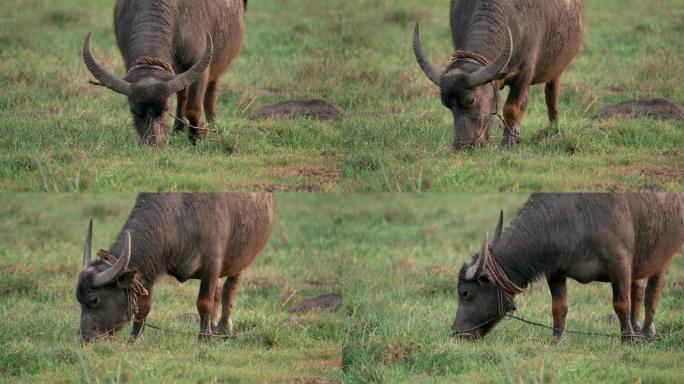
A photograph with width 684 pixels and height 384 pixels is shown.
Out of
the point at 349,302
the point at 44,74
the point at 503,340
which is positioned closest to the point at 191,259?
the point at 349,302

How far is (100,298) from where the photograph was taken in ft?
36.2

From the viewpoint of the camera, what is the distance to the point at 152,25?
12.0 metres

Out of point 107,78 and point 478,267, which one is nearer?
point 107,78

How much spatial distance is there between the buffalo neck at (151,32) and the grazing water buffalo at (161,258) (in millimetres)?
1223

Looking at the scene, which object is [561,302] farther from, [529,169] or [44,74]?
[44,74]

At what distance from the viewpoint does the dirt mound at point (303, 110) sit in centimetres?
1330

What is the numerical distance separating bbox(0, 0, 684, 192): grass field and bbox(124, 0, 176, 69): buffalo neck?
2.31 feet

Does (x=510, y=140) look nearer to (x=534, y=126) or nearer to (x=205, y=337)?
(x=534, y=126)

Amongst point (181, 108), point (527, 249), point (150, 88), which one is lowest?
point (527, 249)

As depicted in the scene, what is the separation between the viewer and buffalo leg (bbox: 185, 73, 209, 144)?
12383mm

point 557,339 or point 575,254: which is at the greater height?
point 575,254

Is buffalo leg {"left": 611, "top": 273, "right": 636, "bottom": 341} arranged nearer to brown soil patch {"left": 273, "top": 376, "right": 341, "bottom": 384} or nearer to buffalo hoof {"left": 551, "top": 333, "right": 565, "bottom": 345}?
buffalo hoof {"left": 551, "top": 333, "right": 565, "bottom": 345}

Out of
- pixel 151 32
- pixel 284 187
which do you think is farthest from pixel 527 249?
pixel 151 32

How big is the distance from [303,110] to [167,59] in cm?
197
